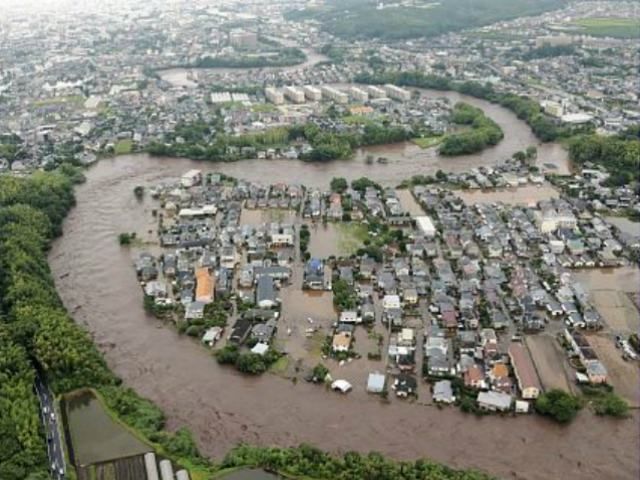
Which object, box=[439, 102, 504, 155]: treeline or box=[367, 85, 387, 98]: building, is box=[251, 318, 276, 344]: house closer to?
box=[439, 102, 504, 155]: treeline

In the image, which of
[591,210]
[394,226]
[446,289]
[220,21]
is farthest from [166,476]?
[220,21]

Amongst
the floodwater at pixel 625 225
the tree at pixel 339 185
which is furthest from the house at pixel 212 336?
the floodwater at pixel 625 225

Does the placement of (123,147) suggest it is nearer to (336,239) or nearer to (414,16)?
(336,239)

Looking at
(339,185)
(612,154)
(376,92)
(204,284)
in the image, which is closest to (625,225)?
(612,154)

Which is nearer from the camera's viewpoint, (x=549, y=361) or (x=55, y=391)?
(x=55, y=391)

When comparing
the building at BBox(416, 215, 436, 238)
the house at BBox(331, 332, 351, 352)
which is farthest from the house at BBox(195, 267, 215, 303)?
the building at BBox(416, 215, 436, 238)
